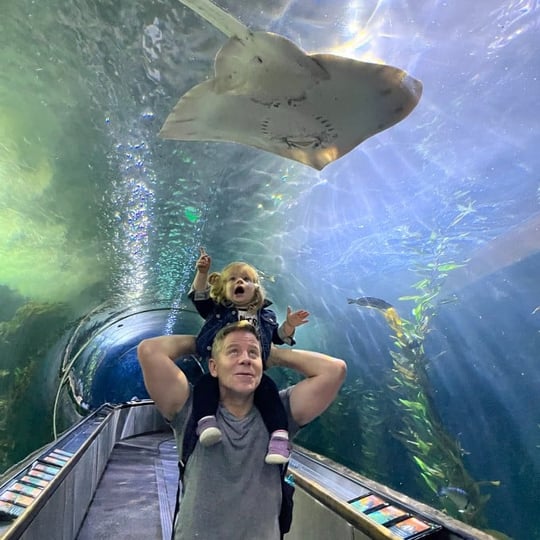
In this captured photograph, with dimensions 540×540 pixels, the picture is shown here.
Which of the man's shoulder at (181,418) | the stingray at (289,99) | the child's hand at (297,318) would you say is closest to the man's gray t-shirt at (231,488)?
the man's shoulder at (181,418)

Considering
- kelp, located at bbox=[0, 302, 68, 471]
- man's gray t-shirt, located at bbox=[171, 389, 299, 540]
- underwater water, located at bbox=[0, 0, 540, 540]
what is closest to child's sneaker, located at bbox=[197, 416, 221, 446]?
man's gray t-shirt, located at bbox=[171, 389, 299, 540]

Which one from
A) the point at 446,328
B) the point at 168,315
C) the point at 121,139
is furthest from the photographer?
the point at 168,315

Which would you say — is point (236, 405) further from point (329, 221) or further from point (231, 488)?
point (329, 221)

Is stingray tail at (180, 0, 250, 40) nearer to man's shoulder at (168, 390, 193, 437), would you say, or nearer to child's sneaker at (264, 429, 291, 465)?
man's shoulder at (168, 390, 193, 437)

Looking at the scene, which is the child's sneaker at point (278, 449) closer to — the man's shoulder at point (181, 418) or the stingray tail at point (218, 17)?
the man's shoulder at point (181, 418)

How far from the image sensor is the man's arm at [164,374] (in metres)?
1.26

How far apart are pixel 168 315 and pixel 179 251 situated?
463 cm

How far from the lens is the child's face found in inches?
65.7

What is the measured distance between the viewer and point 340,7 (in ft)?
10.6

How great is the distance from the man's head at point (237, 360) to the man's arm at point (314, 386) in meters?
0.17

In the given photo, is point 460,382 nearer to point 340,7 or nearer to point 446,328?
point 446,328

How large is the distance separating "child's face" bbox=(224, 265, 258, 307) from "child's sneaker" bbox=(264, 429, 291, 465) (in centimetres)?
59

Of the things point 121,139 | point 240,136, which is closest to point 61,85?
point 121,139

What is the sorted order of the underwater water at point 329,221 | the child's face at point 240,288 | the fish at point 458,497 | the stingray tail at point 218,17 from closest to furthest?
the child's face at point 240,288
the stingray tail at point 218,17
the underwater water at point 329,221
the fish at point 458,497
